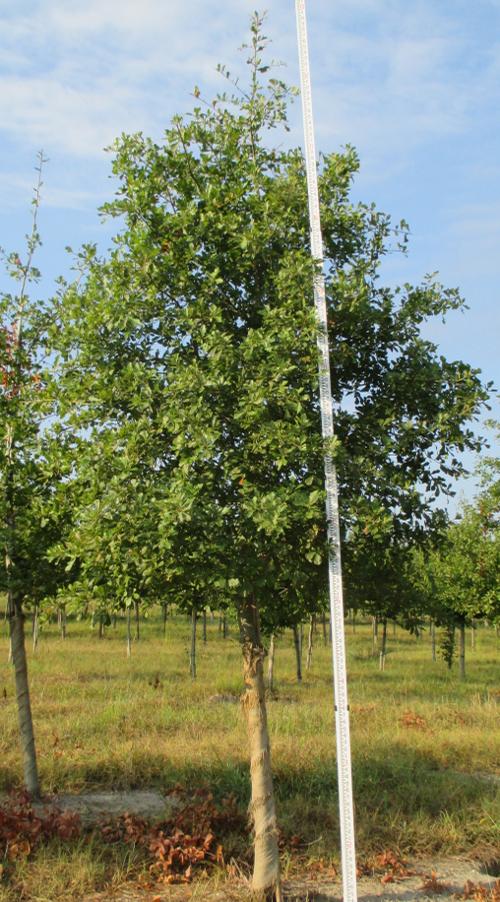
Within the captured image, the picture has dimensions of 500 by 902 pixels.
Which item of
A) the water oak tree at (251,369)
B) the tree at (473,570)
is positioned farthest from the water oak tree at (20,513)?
the tree at (473,570)

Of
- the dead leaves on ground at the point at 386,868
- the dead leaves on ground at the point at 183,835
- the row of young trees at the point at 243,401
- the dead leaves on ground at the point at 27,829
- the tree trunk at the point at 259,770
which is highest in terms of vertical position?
the row of young trees at the point at 243,401

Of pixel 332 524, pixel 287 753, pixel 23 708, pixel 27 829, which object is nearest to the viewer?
pixel 332 524

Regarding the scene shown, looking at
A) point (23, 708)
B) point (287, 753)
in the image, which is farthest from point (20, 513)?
point (287, 753)

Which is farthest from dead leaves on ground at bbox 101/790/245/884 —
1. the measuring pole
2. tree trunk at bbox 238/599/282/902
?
the measuring pole

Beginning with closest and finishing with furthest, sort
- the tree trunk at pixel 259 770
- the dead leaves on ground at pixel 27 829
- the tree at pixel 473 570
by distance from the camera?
the tree trunk at pixel 259 770 → the dead leaves on ground at pixel 27 829 → the tree at pixel 473 570

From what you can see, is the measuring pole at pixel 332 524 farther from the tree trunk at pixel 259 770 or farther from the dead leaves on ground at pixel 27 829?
the dead leaves on ground at pixel 27 829

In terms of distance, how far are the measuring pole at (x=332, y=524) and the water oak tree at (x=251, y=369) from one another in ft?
0.45

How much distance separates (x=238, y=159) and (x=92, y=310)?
6.49 ft

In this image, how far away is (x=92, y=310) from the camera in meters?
6.78

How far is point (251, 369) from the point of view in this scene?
21.1 ft

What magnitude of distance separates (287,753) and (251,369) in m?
6.98

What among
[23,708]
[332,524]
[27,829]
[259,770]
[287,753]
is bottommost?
[287,753]

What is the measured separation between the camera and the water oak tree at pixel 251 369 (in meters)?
6.23

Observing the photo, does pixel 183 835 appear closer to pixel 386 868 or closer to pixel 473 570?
pixel 386 868
